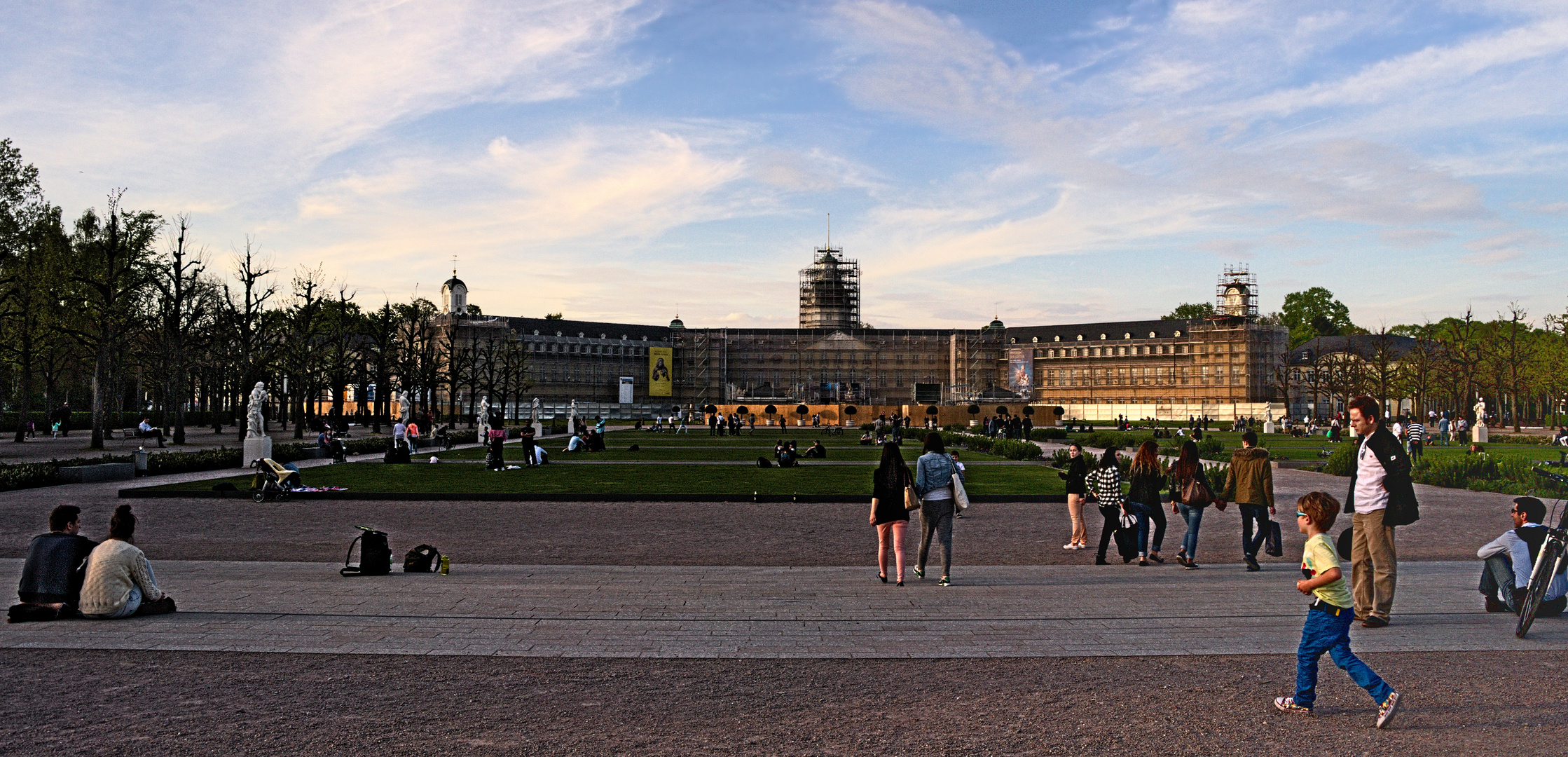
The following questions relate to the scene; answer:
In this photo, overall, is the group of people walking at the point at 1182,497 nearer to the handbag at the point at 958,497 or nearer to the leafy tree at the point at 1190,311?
the handbag at the point at 958,497

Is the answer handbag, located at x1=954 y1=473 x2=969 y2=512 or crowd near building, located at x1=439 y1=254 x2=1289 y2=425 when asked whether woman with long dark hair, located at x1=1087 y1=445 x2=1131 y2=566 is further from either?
crowd near building, located at x1=439 y1=254 x2=1289 y2=425

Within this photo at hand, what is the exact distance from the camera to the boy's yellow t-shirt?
21.5ft

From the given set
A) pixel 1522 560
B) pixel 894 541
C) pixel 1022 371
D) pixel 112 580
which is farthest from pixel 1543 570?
pixel 1022 371

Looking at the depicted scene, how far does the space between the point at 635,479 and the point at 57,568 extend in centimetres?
1689

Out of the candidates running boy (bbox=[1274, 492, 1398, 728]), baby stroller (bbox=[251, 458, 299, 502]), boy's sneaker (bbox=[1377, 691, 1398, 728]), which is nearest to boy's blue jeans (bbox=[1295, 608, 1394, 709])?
running boy (bbox=[1274, 492, 1398, 728])

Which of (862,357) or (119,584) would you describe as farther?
(862,357)

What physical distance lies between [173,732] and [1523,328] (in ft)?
331

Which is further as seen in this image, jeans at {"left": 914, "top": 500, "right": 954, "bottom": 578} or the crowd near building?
the crowd near building

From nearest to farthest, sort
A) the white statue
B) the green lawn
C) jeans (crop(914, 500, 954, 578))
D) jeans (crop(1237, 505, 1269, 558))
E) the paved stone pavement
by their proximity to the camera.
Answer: the paved stone pavement < jeans (crop(914, 500, 954, 578)) < jeans (crop(1237, 505, 1269, 558)) < the green lawn < the white statue

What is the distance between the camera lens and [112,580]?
9.28 metres

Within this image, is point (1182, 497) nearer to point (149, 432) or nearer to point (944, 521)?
point (944, 521)

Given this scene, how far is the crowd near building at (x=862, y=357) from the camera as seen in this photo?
131 m

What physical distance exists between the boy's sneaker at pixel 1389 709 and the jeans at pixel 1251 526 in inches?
244

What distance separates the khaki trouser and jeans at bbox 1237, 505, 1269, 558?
2903 millimetres
